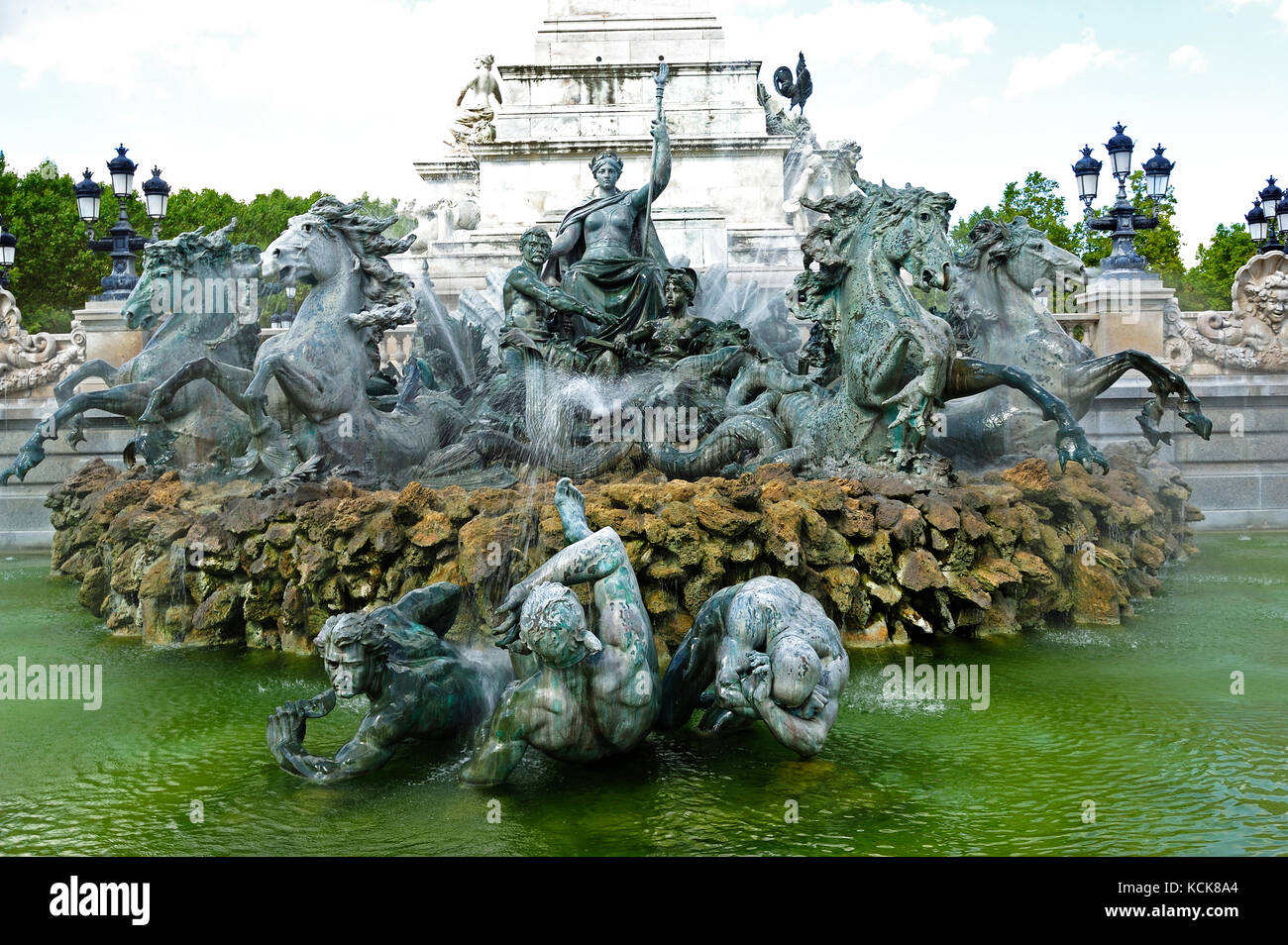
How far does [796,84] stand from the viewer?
16.7 metres

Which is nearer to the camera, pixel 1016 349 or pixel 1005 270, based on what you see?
pixel 1016 349

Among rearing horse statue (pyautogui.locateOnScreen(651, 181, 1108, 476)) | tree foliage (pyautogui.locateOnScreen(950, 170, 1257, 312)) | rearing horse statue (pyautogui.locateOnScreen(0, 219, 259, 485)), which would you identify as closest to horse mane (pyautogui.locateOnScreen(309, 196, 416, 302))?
rearing horse statue (pyautogui.locateOnScreen(0, 219, 259, 485))

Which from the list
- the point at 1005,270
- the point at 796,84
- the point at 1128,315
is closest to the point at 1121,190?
the point at 1128,315

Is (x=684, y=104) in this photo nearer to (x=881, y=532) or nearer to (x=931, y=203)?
(x=931, y=203)

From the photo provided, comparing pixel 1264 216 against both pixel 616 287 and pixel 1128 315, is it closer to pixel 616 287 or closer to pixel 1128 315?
pixel 1128 315

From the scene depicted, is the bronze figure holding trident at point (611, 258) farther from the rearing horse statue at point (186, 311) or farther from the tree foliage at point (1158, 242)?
the tree foliage at point (1158, 242)

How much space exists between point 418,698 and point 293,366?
4037 mm

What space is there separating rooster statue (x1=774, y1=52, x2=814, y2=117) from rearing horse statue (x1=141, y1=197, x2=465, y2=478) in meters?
9.37

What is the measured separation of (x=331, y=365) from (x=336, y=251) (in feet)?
3.15

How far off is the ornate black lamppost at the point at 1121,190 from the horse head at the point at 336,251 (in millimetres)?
9318

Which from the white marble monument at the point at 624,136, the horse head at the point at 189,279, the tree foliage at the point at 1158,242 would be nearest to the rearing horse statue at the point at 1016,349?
the white marble monument at the point at 624,136

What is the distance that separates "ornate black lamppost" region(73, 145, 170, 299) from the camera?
15570 mm

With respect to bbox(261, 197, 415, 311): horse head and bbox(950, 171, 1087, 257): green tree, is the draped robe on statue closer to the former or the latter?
bbox(261, 197, 415, 311): horse head

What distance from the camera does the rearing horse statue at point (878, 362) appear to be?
7.82 metres
